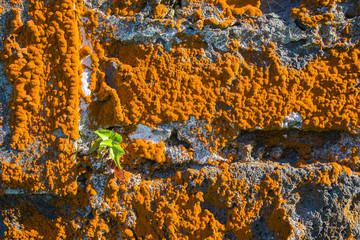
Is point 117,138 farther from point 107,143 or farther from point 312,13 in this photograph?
point 312,13

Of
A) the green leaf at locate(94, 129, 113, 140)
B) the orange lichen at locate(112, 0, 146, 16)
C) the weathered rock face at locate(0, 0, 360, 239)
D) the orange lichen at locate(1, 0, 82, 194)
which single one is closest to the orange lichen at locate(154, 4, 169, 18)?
the weathered rock face at locate(0, 0, 360, 239)

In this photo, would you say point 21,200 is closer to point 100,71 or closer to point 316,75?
point 100,71

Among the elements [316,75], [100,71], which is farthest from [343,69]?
[100,71]

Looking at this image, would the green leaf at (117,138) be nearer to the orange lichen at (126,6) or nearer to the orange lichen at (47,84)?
the orange lichen at (47,84)

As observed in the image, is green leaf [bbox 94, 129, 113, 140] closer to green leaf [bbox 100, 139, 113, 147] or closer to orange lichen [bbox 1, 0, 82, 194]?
green leaf [bbox 100, 139, 113, 147]

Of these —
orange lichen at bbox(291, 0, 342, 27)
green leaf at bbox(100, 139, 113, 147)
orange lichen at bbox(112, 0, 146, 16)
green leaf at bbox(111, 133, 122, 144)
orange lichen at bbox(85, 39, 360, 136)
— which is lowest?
green leaf at bbox(100, 139, 113, 147)

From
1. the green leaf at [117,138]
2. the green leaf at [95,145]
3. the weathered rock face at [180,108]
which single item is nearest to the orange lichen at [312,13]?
the weathered rock face at [180,108]

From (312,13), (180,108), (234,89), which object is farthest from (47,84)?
(312,13)
